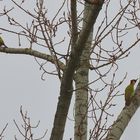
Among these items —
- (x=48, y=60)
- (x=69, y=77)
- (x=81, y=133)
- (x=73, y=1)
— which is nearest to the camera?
(x=73, y=1)

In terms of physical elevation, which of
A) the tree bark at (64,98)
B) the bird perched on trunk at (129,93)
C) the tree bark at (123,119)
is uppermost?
the bird perched on trunk at (129,93)

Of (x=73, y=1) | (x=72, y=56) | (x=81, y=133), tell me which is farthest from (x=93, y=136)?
(x=73, y=1)

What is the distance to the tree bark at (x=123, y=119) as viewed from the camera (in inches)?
132

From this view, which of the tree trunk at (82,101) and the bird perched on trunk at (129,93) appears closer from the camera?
the tree trunk at (82,101)

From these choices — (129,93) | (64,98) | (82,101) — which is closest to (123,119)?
(82,101)

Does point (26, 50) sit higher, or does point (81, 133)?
point (26, 50)

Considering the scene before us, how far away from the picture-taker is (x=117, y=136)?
11.0 ft

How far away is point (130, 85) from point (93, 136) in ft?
3.80

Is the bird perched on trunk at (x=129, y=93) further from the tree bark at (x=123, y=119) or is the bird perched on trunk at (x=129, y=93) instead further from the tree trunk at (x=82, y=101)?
the tree trunk at (x=82, y=101)

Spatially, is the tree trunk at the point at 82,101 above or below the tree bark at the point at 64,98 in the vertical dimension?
above

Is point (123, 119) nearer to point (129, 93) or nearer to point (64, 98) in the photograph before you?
point (129, 93)

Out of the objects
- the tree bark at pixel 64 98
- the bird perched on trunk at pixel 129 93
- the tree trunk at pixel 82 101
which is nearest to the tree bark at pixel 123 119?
the bird perched on trunk at pixel 129 93

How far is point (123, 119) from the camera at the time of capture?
354 centimetres

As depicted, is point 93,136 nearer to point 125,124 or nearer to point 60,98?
point 125,124
